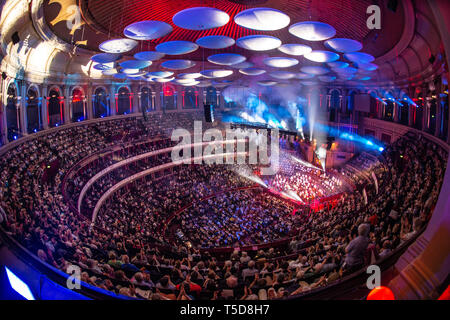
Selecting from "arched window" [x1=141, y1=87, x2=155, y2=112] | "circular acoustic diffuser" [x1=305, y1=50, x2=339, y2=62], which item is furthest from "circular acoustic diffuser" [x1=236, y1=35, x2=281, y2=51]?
"arched window" [x1=141, y1=87, x2=155, y2=112]

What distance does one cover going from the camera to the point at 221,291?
5734 millimetres

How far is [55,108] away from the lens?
2256 centimetres

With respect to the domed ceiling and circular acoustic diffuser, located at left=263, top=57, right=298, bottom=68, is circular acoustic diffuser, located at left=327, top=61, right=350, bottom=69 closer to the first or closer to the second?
the domed ceiling

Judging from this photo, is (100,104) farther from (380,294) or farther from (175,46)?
(380,294)

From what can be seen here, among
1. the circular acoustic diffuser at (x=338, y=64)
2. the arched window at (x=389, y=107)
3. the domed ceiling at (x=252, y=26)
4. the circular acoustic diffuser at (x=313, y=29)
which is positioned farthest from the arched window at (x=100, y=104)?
the arched window at (x=389, y=107)

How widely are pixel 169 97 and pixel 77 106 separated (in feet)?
36.6

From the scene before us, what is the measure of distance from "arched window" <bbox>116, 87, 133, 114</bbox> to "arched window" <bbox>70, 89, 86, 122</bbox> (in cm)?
413

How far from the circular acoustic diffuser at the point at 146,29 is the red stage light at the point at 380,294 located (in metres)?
10.5

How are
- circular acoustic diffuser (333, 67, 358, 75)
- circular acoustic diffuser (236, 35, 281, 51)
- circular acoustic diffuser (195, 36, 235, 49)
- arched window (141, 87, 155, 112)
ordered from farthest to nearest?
arched window (141, 87, 155, 112), circular acoustic diffuser (333, 67, 358, 75), circular acoustic diffuser (195, 36, 235, 49), circular acoustic diffuser (236, 35, 281, 51)

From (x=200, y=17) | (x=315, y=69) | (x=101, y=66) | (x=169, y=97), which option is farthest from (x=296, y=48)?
(x=169, y=97)

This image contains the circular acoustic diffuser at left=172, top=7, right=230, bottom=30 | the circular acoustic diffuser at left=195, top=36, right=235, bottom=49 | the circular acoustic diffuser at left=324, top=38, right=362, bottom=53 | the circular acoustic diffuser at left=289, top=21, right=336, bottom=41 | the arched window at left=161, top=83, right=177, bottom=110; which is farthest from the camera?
the arched window at left=161, top=83, right=177, bottom=110

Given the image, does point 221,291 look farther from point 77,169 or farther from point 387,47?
point 77,169

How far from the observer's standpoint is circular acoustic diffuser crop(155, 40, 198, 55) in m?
12.8
